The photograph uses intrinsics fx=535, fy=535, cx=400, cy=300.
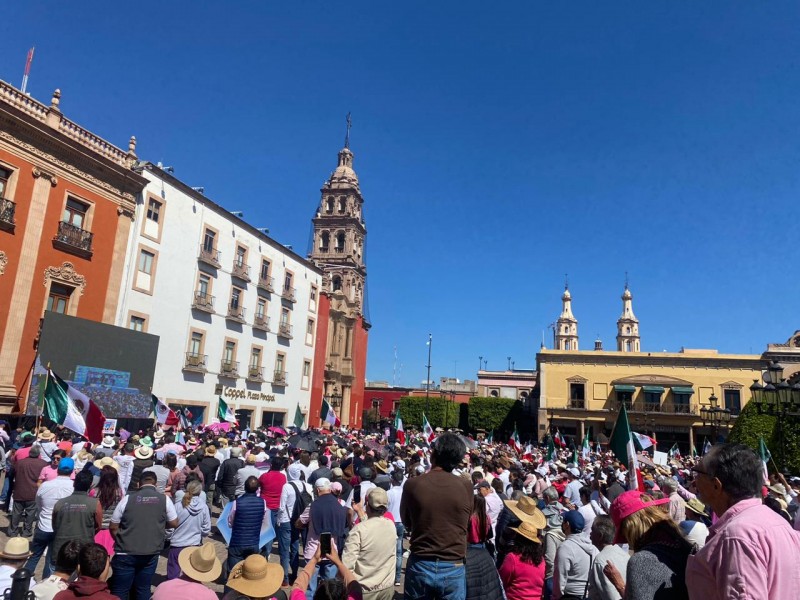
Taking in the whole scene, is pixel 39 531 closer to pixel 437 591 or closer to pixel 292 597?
pixel 292 597

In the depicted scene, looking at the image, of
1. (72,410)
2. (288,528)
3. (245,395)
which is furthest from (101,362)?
(288,528)

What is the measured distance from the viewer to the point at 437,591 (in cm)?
393

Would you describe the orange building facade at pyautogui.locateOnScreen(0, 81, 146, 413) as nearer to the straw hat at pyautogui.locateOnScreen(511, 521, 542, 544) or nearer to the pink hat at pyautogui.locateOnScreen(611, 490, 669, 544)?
the straw hat at pyautogui.locateOnScreen(511, 521, 542, 544)

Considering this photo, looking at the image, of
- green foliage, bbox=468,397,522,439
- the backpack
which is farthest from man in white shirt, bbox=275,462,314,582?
green foliage, bbox=468,397,522,439

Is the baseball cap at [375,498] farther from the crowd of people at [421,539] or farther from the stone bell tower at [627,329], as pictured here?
the stone bell tower at [627,329]

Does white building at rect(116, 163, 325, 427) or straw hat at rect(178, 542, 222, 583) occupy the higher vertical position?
white building at rect(116, 163, 325, 427)

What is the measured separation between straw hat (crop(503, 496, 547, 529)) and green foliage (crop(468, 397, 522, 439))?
171ft

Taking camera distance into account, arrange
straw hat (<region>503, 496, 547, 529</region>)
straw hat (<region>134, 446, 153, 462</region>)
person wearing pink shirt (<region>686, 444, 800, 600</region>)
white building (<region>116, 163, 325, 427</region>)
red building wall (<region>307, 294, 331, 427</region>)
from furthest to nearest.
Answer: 1. red building wall (<region>307, 294, 331, 427</region>)
2. white building (<region>116, 163, 325, 427</region>)
3. straw hat (<region>134, 446, 153, 462</region>)
4. straw hat (<region>503, 496, 547, 529</region>)
5. person wearing pink shirt (<region>686, 444, 800, 600</region>)

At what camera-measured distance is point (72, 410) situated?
1152 centimetres

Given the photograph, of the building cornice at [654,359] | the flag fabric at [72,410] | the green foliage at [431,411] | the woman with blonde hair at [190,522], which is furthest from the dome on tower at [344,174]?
the woman with blonde hair at [190,522]

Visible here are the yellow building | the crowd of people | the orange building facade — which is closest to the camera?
the crowd of people

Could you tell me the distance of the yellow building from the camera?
164ft

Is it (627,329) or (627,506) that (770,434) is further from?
(627,329)

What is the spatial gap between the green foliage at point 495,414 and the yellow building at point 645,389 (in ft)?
13.9
